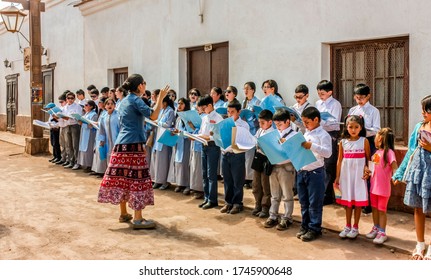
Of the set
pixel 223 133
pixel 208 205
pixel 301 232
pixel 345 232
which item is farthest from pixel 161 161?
pixel 345 232

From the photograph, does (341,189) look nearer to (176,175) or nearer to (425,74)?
(425,74)

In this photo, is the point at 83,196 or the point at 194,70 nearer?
the point at 83,196

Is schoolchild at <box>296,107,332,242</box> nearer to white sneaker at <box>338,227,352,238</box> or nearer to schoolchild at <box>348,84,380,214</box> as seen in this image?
white sneaker at <box>338,227,352,238</box>

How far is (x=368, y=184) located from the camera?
5234 millimetres

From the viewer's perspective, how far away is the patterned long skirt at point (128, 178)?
17.5ft

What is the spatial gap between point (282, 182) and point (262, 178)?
0.51 metres

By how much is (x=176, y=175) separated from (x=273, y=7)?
288 centimetres

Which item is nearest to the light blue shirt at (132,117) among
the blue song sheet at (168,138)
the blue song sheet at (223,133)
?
the blue song sheet at (223,133)

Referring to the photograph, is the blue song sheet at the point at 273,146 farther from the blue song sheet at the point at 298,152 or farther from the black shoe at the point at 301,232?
the black shoe at the point at 301,232

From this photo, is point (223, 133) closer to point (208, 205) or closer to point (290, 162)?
point (290, 162)

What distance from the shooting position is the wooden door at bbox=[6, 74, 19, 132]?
739 inches

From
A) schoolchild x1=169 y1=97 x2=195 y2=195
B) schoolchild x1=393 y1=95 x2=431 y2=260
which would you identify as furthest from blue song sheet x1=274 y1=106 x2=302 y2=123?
schoolchild x1=169 y1=97 x2=195 y2=195

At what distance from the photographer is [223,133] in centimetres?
572

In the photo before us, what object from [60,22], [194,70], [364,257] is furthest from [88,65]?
[364,257]
